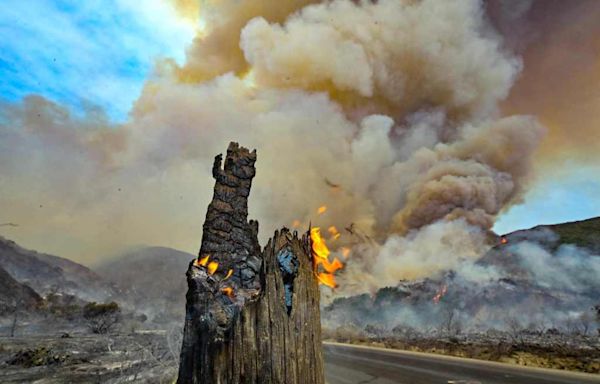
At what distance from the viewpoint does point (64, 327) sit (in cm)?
3475

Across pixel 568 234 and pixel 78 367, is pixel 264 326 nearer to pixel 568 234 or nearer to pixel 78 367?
pixel 78 367

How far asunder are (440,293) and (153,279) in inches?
3807

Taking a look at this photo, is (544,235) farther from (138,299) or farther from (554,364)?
(138,299)

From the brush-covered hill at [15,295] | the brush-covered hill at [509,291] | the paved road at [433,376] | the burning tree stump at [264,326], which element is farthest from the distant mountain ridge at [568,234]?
the brush-covered hill at [15,295]

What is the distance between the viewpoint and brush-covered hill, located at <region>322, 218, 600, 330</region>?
38.6m

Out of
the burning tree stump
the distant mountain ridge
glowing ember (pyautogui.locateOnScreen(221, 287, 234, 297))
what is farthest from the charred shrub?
the distant mountain ridge

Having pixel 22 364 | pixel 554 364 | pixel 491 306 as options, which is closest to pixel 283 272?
pixel 22 364

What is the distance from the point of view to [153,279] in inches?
4658

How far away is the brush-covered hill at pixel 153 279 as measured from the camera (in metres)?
92.5

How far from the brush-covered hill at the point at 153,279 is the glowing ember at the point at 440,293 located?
2304 inches

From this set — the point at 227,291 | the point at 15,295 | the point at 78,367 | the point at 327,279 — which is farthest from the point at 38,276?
the point at 327,279

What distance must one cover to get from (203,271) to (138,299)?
339 ft

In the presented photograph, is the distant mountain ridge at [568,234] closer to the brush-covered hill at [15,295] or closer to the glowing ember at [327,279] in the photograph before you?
the glowing ember at [327,279]

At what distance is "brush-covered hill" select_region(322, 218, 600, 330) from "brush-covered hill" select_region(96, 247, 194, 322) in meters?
49.2
